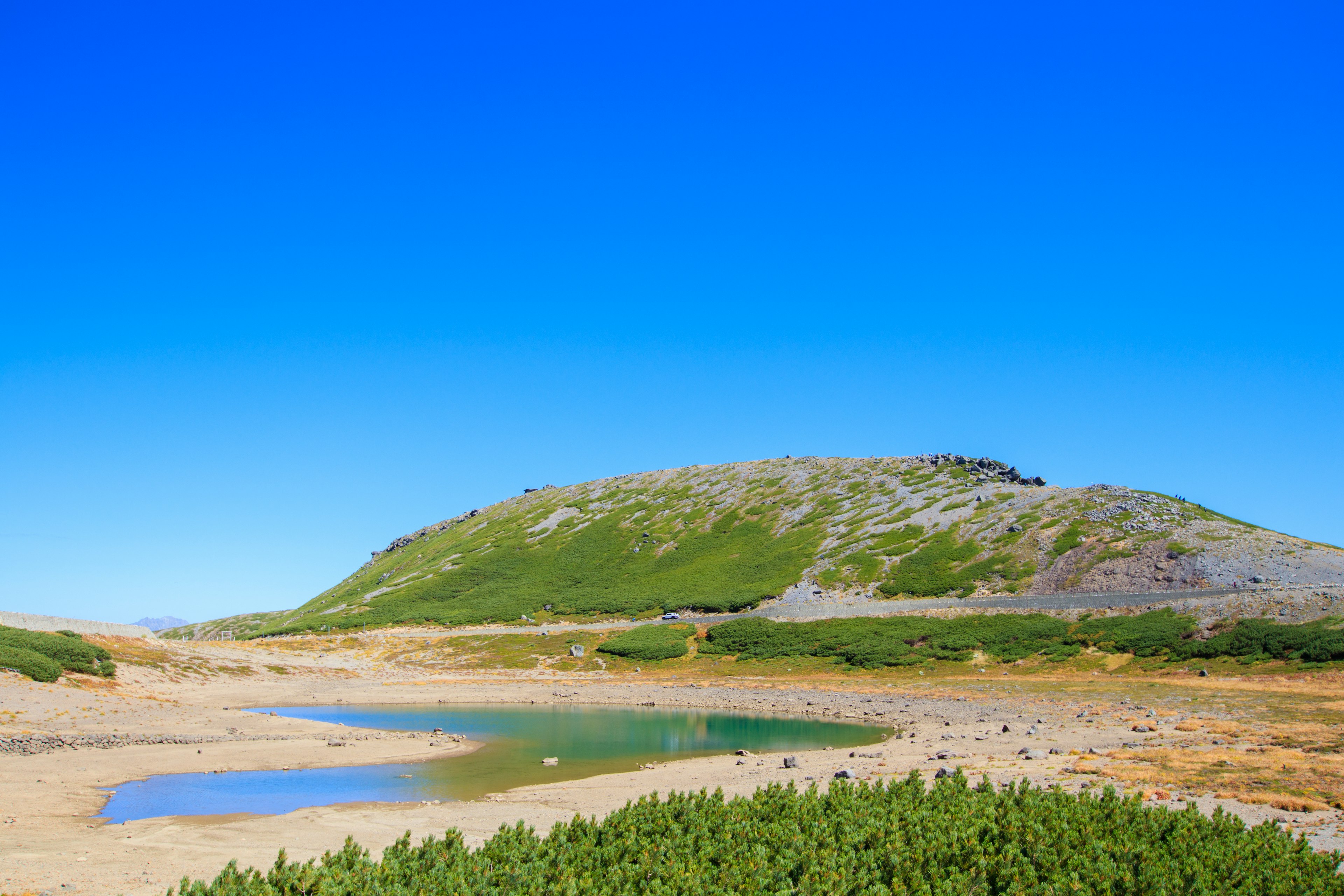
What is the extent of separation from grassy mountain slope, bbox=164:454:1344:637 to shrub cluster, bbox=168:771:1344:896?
68878 millimetres

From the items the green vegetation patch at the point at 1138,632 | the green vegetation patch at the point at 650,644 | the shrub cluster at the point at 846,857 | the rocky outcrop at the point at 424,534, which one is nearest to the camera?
the shrub cluster at the point at 846,857

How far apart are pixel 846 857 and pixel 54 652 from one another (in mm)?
50077

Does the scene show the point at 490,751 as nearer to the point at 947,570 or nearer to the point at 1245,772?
the point at 1245,772

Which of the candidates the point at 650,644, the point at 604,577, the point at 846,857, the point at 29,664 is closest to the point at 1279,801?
the point at 846,857

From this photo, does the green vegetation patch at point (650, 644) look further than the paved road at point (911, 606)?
Yes

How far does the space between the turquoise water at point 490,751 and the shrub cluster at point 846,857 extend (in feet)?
39.6

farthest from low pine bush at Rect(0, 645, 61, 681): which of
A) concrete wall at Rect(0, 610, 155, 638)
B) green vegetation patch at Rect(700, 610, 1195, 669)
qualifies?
green vegetation patch at Rect(700, 610, 1195, 669)

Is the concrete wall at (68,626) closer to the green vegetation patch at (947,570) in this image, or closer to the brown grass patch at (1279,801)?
the brown grass patch at (1279,801)

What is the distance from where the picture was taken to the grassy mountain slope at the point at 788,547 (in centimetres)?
8106

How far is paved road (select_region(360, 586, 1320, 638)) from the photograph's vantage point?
6412 cm

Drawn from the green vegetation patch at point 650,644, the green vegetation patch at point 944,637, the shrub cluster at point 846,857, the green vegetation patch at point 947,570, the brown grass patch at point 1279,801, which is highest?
the green vegetation patch at point 947,570

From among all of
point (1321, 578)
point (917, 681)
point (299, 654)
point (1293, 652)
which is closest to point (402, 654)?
point (299, 654)

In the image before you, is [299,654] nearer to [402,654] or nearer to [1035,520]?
[402,654]

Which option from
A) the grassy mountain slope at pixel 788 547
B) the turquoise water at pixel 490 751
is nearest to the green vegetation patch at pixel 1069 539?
the grassy mountain slope at pixel 788 547
